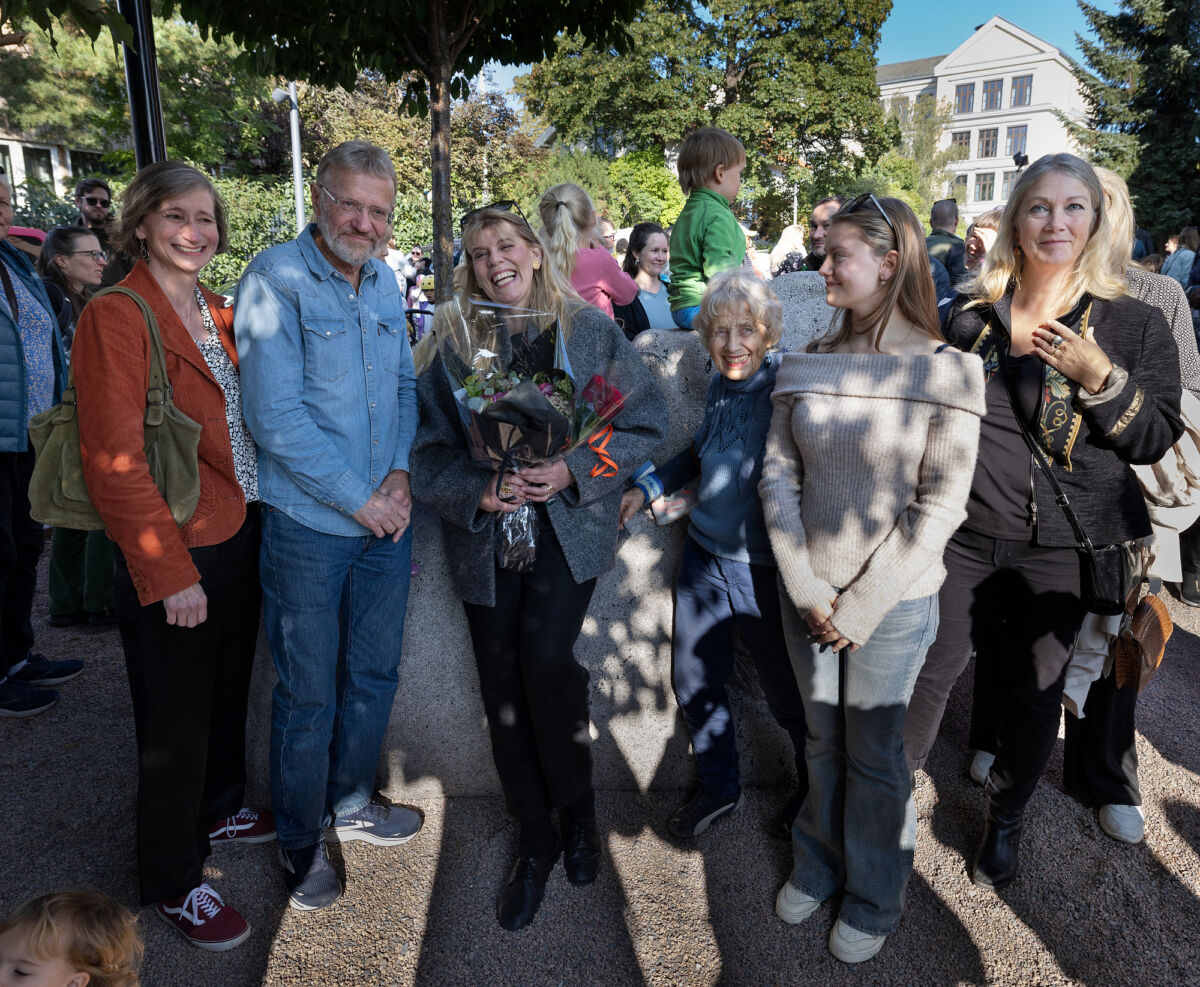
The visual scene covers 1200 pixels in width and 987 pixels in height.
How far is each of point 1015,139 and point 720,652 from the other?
212ft

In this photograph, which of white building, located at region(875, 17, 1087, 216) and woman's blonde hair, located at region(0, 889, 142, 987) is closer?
woman's blonde hair, located at region(0, 889, 142, 987)

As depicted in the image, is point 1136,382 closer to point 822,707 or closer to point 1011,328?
point 1011,328

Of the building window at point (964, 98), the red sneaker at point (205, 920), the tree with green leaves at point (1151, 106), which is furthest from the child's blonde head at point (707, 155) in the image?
the building window at point (964, 98)

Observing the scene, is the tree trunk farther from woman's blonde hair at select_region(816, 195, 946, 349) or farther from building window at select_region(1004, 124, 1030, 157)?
building window at select_region(1004, 124, 1030, 157)

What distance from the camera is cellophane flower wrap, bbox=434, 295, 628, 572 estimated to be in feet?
7.77

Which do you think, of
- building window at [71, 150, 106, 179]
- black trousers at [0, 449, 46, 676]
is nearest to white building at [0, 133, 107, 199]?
building window at [71, 150, 106, 179]

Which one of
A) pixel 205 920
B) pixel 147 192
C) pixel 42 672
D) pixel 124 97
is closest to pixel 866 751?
pixel 205 920

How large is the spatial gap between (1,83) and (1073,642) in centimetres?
3060

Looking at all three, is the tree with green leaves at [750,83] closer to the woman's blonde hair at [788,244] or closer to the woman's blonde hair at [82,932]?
the woman's blonde hair at [788,244]

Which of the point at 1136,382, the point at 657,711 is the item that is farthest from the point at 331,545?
the point at 1136,382

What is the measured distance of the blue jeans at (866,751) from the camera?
2354 mm

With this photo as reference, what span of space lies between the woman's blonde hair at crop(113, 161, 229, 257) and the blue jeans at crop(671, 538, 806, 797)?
80.9 inches

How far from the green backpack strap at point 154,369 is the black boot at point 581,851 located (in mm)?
1939

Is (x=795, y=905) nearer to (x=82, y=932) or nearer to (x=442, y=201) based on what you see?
(x=82, y=932)
